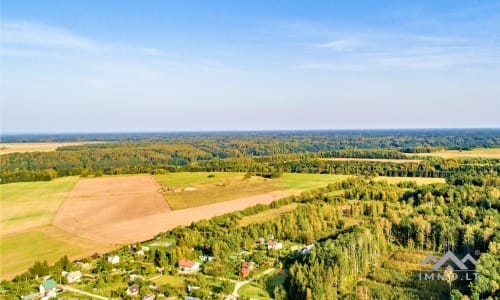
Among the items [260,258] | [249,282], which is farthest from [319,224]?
[249,282]

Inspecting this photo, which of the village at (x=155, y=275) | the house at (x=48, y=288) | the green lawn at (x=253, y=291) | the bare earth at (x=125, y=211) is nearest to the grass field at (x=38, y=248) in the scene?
the bare earth at (x=125, y=211)

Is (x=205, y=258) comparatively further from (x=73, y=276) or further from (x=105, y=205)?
(x=105, y=205)

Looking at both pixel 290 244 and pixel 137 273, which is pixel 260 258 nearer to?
pixel 290 244

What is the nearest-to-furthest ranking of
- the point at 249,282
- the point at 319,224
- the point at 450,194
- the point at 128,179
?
the point at 249,282
the point at 319,224
the point at 450,194
the point at 128,179

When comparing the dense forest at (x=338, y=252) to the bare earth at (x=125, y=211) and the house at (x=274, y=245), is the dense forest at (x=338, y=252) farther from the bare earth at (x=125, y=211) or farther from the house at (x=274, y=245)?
the bare earth at (x=125, y=211)

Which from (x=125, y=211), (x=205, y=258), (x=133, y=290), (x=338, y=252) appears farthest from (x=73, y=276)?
(x=125, y=211)

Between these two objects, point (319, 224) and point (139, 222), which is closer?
point (319, 224)
